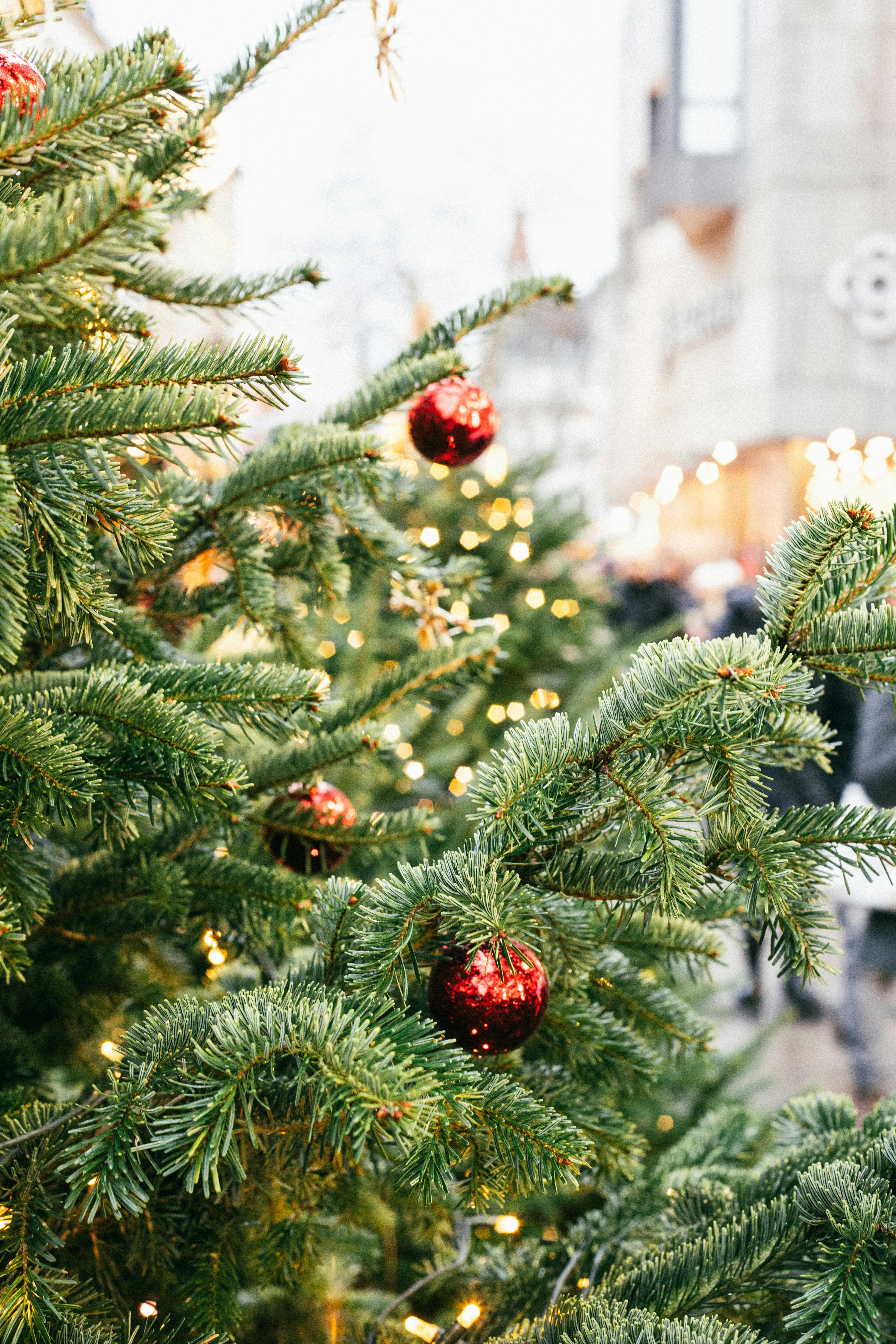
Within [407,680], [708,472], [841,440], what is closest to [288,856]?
[407,680]

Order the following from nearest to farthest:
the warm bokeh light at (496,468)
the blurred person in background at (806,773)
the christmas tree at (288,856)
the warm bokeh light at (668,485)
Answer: the christmas tree at (288,856) → the warm bokeh light at (496,468) → the blurred person in background at (806,773) → the warm bokeh light at (668,485)

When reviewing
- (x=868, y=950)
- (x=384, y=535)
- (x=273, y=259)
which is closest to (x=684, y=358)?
(x=273, y=259)

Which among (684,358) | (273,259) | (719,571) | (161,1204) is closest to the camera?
(161,1204)

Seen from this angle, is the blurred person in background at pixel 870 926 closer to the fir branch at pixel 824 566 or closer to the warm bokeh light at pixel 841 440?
the fir branch at pixel 824 566

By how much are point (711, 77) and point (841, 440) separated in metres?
5.51

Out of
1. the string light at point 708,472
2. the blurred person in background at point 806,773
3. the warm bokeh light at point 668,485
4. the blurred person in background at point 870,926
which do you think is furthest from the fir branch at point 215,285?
the warm bokeh light at point 668,485

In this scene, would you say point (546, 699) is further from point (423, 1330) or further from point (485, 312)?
point (423, 1330)

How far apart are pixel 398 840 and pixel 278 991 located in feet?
0.97

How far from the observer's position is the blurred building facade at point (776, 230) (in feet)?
38.0

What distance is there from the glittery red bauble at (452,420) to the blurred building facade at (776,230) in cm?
1027

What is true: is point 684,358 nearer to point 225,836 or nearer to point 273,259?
point 273,259

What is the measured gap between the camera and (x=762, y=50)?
11.9 meters

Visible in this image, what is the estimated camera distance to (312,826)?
0.88 meters

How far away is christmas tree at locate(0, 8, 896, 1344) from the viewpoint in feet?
1.83
